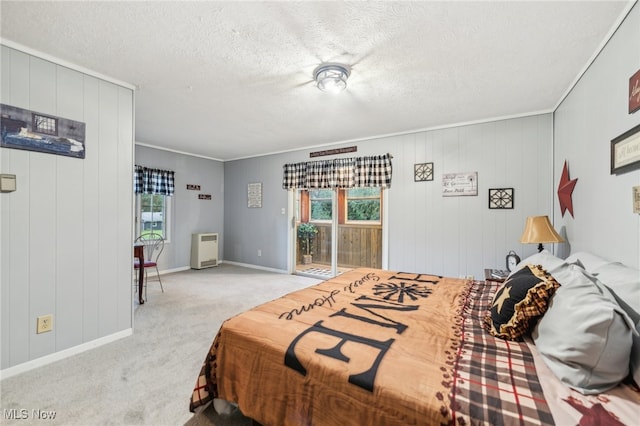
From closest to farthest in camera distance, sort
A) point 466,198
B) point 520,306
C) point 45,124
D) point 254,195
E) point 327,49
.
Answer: point 520,306
point 327,49
point 45,124
point 466,198
point 254,195

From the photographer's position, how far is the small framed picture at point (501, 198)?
3541 mm

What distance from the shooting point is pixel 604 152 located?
1.95 meters

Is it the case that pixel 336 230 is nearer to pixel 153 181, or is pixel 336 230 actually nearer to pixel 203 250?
pixel 203 250

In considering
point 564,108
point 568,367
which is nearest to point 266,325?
point 568,367

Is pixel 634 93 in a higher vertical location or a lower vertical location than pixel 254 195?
higher

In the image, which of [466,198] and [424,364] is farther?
[466,198]

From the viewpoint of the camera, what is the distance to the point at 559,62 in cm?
225

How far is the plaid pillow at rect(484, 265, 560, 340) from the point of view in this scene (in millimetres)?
1389

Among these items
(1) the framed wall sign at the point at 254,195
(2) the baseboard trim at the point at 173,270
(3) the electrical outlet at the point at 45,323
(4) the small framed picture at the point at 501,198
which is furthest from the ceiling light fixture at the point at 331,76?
(2) the baseboard trim at the point at 173,270

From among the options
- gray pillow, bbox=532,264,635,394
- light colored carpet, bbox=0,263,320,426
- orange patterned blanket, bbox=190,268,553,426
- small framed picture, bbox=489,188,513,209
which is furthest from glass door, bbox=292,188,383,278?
gray pillow, bbox=532,264,635,394

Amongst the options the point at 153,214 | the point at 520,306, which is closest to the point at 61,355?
the point at 520,306

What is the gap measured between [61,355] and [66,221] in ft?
3.56

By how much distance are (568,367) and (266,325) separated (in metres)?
1.34

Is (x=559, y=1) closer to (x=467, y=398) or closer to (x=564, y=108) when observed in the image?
(x=564, y=108)
